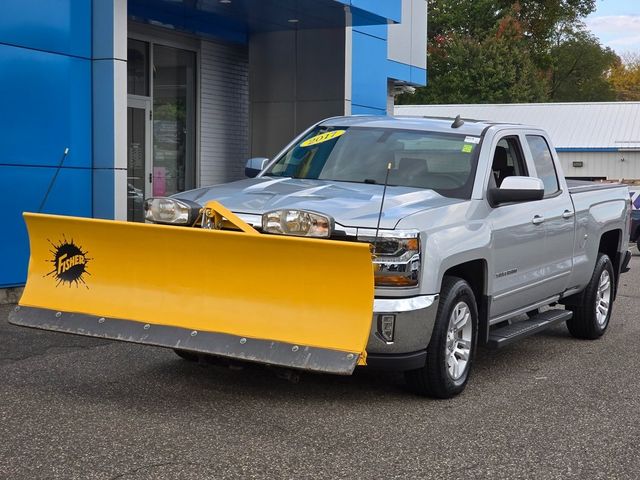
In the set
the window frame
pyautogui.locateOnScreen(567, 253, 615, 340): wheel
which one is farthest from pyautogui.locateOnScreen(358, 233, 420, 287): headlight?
pyautogui.locateOnScreen(567, 253, 615, 340): wheel

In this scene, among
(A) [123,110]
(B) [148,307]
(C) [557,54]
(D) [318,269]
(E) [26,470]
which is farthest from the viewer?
(C) [557,54]

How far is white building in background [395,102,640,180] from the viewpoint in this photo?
44.7 m

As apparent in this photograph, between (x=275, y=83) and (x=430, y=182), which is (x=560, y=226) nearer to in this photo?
(x=430, y=182)

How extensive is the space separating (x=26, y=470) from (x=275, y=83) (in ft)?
41.9

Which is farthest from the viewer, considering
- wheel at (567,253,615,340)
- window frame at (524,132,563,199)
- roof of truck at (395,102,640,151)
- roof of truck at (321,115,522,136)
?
Answer: roof of truck at (395,102,640,151)

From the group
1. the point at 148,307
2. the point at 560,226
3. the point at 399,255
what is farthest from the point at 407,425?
the point at 560,226

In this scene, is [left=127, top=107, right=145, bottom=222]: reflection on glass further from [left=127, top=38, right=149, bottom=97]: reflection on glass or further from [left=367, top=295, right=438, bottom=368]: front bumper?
[left=367, top=295, right=438, bottom=368]: front bumper

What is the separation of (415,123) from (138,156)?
332 inches

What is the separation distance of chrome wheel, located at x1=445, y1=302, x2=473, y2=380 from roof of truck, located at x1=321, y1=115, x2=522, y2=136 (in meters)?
1.69

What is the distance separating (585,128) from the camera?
155 feet

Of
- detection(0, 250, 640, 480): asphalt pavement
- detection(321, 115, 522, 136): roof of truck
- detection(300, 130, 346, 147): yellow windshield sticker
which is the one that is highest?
detection(321, 115, 522, 136): roof of truck

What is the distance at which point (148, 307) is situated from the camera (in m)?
6.30

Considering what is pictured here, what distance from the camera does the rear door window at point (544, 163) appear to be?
332 inches

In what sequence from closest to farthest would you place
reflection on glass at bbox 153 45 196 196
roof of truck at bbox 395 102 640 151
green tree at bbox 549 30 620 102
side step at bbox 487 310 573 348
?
side step at bbox 487 310 573 348 < reflection on glass at bbox 153 45 196 196 < roof of truck at bbox 395 102 640 151 < green tree at bbox 549 30 620 102
